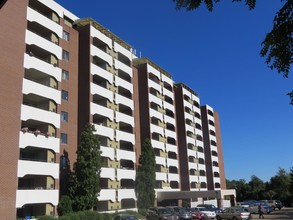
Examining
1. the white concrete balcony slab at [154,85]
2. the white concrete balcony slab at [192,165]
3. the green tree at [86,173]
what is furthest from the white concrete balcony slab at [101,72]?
the white concrete balcony slab at [192,165]

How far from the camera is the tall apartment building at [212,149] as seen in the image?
95.2 m

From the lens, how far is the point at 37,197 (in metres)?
38.8

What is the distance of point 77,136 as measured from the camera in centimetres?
5016

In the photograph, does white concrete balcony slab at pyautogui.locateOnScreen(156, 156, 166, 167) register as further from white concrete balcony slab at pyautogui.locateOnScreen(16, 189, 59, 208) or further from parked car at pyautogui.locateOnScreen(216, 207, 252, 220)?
white concrete balcony slab at pyautogui.locateOnScreen(16, 189, 59, 208)

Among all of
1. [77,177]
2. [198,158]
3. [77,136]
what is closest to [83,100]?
[77,136]

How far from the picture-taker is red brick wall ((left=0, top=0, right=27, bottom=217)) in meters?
35.8

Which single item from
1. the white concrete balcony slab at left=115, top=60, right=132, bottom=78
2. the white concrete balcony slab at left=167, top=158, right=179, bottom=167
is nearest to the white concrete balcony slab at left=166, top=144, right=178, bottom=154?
the white concrete balcony slab at left=167, top=158, right=179, bottom=167

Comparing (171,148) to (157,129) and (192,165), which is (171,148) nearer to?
(157,129)

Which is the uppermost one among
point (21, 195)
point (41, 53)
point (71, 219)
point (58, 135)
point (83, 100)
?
point (41, 53)

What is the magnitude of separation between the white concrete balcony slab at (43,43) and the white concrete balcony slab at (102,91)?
22.9 ft

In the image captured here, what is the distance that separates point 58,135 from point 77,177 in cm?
558

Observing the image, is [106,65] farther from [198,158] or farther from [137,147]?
[198,158]

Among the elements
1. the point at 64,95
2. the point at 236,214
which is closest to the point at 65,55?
the point at 64,95

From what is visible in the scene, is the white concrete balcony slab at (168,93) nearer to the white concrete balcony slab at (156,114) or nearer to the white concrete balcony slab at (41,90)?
the white concrete balcony slab at (156,114)
